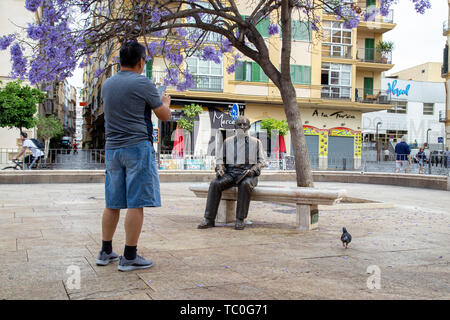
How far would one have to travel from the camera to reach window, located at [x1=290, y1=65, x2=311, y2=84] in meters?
30.2

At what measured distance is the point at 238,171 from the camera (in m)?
6.30

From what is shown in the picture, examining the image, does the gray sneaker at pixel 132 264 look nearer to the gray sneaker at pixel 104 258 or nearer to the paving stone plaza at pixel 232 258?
the paving stone plaza at pixel 232 258

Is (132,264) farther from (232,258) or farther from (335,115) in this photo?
(335,115)

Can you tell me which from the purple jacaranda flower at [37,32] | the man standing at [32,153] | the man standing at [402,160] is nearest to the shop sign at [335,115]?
the man standing at [402,160]

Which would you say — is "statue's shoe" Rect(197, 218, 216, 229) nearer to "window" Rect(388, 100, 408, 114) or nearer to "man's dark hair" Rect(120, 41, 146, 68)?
"man's dark hair" Rect(120, 41, 146, 68)

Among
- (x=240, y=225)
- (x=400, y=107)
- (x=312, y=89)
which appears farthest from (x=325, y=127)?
(x=240, y=225)

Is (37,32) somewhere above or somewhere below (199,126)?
above

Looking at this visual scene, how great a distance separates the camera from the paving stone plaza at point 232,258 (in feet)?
10.7

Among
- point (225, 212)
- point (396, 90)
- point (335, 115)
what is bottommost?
point (225, 212)

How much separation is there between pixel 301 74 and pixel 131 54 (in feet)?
90.3
